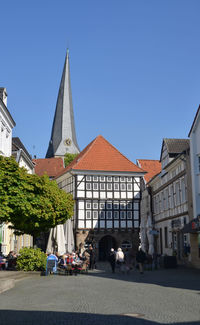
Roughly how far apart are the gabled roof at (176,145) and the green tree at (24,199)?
39.4 ft

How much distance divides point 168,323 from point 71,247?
2850cm

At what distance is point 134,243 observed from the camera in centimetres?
4788

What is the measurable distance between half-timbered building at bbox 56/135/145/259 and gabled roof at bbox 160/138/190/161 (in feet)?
50.1

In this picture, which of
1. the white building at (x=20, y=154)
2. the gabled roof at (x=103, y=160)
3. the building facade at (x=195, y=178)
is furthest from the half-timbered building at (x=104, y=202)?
the building facade at (x=195, y=178)

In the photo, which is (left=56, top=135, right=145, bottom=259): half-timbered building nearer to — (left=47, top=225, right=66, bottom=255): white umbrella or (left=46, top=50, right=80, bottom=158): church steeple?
(left=47, top=225, right=66, bottom=255): white umbrella

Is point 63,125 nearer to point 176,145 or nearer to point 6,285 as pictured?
point 176,145

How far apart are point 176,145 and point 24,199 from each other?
50.8 ft

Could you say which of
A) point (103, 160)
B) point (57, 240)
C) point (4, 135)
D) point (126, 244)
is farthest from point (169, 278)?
point (103, 160)

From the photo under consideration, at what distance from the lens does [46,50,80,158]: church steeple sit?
112188 mm

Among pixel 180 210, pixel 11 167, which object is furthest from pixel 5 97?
pixel 180 210

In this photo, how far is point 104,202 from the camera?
158 ft

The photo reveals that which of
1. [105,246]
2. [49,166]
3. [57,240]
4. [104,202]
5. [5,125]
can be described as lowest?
[105,246]

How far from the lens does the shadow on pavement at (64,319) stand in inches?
327

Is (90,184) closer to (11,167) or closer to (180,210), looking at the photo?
(180,210)
